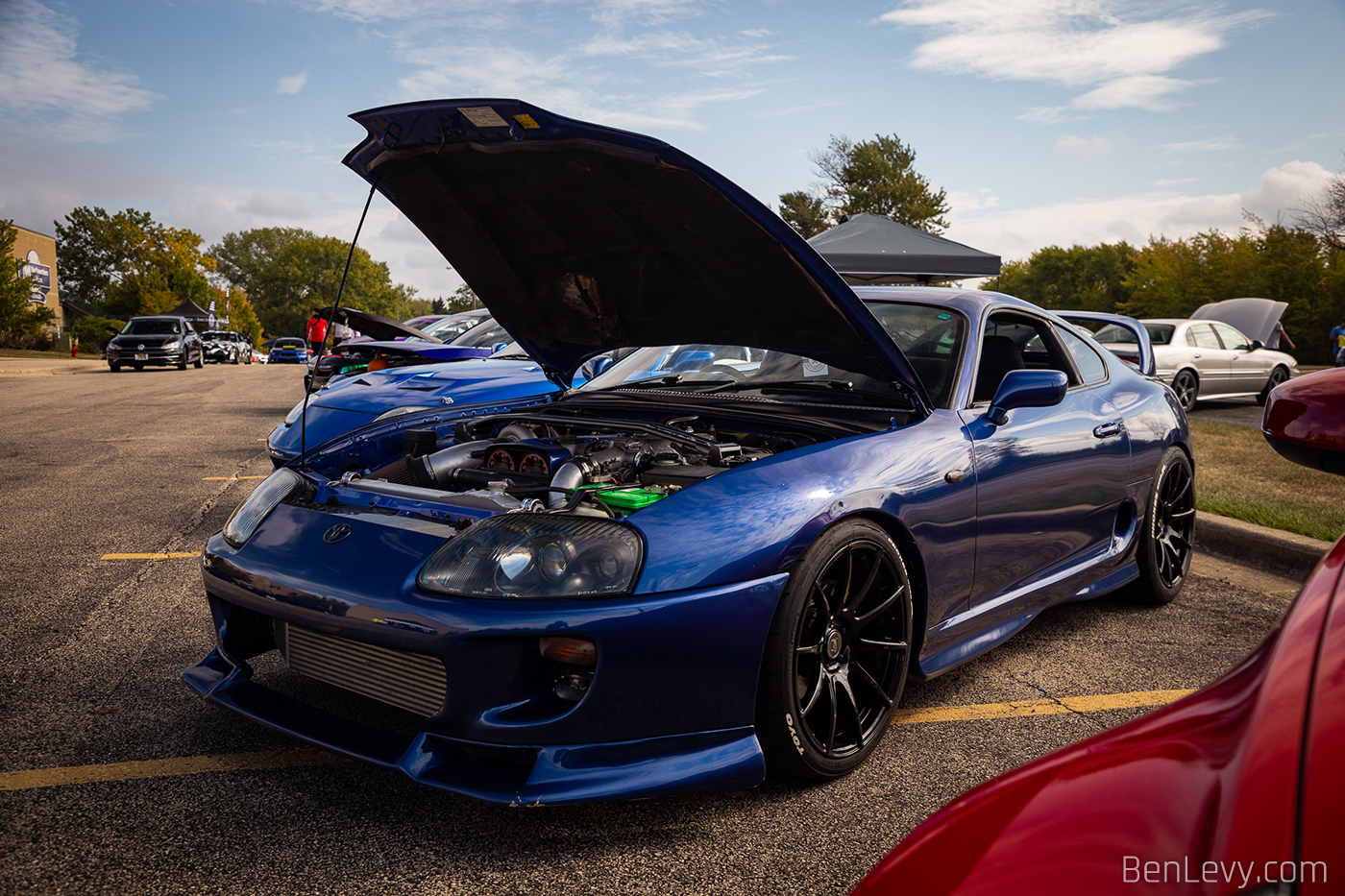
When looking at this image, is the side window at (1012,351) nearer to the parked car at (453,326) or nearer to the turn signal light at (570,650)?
the turn signal light at (570,650)

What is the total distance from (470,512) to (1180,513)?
10.8ft

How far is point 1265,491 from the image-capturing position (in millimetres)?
6312

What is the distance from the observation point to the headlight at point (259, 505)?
2.62m

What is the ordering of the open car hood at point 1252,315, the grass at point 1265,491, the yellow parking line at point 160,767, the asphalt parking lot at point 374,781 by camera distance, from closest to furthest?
1. the asphalt parking lot at point 374,781
2. the yellow parking line at point 160,767
3. the grass at point 1265,491
4. the open car hood at point 1252,315

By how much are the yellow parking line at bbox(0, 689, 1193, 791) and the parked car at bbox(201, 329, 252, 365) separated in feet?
118

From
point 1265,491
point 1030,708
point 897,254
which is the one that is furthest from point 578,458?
point 897,254

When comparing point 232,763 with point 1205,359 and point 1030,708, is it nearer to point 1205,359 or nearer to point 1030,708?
point 1030,708

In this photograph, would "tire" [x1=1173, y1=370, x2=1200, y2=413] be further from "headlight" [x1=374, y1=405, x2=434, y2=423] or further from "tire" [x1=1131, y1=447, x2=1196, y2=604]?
"headlight" [x1=374, y1=405, x2=434, y2=423]

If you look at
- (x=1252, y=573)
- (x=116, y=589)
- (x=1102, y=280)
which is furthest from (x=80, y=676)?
(x=1102, y=280)

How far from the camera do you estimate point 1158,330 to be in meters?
13.9

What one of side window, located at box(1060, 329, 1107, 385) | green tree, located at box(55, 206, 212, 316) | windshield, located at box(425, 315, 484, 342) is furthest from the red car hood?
green tree, located at box(55, 206, 212, 316)

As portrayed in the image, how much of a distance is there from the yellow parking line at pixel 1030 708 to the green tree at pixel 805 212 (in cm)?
5568

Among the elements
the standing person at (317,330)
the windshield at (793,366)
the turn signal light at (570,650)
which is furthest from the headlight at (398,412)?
the turn signal light at (570,650)

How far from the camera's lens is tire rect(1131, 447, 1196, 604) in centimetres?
387
